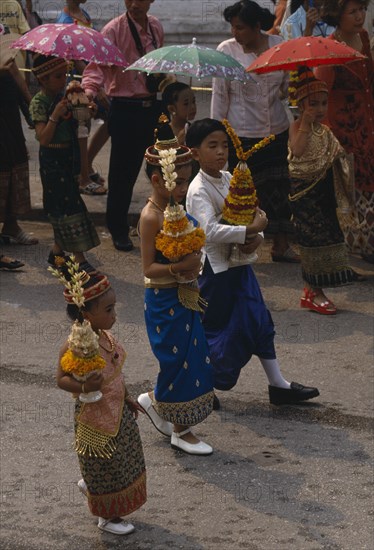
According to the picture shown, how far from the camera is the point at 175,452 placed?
592cm

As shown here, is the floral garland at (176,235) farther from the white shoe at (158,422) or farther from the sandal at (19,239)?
the sandal at (19,239)

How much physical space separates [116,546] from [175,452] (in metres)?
0.94

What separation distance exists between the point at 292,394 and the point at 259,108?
2.82m

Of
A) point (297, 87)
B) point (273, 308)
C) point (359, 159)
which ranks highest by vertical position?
point (297, 87)

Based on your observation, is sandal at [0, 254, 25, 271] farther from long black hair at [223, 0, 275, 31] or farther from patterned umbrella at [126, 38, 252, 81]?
long black hair at [223, 0, 275, 31]

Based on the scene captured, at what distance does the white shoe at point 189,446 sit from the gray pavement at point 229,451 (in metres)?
0.04

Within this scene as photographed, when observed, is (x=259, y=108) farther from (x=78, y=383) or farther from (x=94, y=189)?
(x=78, y=383)

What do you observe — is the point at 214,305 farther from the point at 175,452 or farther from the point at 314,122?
the point at 314,122

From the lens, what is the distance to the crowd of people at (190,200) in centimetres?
510

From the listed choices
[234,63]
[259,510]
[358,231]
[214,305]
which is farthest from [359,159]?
[259,510]

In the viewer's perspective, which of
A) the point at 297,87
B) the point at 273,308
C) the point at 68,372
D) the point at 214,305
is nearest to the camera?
the point at 68,372

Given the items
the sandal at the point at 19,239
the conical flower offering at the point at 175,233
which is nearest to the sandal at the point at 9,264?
the sandal at the point at 19,239

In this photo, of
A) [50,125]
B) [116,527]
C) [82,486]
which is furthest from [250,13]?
[116,527]

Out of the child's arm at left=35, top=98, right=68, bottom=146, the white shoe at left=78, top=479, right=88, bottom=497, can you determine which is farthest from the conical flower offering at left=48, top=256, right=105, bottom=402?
the child's arm at left=35, top=98, right=68, bottom=146
